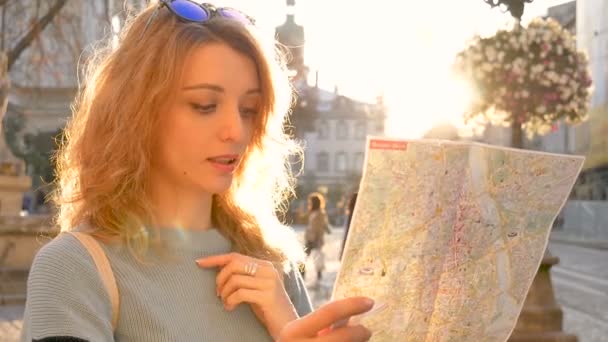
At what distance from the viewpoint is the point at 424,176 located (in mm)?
1388

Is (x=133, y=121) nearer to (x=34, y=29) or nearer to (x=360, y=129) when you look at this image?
(x=34, y=29)

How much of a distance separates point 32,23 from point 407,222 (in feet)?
34.0

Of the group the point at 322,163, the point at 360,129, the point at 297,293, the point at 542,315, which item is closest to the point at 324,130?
the point at 322,163

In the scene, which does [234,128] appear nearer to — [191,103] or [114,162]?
[191,103]

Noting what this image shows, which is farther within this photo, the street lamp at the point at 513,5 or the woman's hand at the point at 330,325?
the street lamp at the point at 513,5

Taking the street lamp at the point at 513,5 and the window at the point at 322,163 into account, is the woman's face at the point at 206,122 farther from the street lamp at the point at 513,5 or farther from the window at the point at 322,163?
the window at the point at 322,163

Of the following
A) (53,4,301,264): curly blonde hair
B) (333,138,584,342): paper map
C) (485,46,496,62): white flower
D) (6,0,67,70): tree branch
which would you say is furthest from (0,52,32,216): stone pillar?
(333,138,584,342): paper map

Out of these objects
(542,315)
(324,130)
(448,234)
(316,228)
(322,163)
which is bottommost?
(542,315)

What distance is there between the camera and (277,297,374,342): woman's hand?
4.37 feet

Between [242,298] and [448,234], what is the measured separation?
0.40m

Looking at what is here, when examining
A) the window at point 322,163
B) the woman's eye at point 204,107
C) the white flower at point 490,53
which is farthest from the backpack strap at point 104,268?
the window at point 322,163

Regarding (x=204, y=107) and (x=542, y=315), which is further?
(x=542, y=315)

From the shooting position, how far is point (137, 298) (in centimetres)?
154

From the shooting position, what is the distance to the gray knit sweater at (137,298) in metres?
1.44
